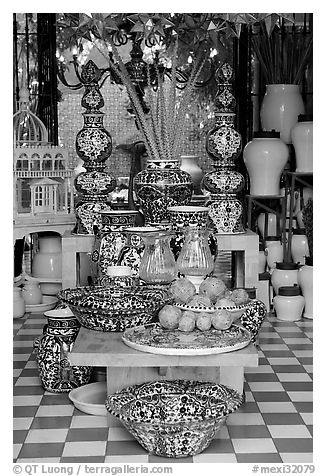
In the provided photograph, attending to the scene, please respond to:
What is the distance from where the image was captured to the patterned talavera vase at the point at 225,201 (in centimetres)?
596

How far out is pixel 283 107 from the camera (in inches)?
281

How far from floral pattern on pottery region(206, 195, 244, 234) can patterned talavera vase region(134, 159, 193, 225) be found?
0.80 meters

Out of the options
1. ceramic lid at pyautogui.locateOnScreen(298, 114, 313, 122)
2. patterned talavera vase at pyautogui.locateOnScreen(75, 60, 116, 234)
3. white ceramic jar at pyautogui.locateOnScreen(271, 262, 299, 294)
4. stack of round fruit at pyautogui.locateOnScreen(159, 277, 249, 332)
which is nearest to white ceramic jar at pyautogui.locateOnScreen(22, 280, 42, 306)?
patterned talavera vase at pyautogui.locateOnScreen(75, 60, 116, 234)

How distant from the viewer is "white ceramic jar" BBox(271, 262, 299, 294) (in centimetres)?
666

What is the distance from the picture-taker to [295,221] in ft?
24.2

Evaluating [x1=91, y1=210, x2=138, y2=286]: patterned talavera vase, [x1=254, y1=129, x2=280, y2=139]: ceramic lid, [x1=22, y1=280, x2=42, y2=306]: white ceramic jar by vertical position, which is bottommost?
[x1=22, y1=280, x2=42, y2=306]: white ceramic jar

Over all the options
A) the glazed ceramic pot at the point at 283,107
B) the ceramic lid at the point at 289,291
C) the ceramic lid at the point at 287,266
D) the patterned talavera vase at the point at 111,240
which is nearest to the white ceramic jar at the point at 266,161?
the glazed ceramic pot at the point at 283,107

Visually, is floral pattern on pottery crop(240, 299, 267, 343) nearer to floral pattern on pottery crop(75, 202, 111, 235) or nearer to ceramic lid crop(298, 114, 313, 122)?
floral pattern on pottery crop(75, 202, 111, 235)

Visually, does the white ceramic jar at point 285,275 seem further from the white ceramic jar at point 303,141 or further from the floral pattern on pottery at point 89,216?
the floral pattern on pottery at point 89,216

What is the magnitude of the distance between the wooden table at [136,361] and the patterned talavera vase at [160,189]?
126cm

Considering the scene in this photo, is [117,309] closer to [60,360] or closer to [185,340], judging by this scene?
[185,340]

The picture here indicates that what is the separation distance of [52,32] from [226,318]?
4.44m
